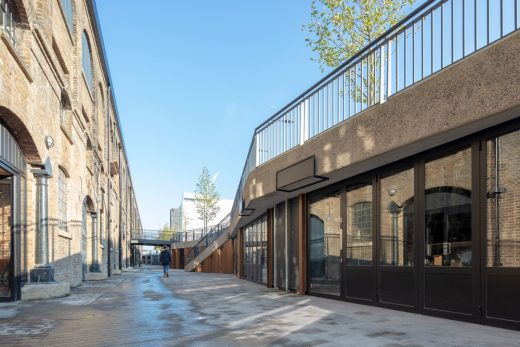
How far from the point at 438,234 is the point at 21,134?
8.59 m

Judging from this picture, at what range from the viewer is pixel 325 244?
39.0 ft

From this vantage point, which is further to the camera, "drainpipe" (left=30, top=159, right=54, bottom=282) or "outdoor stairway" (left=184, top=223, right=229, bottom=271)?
"outdoor stairway" (left=184, top=223, right=229, bottom=271)

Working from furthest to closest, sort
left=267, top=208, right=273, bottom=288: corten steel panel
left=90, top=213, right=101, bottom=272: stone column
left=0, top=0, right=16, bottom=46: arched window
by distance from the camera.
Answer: left=90, top=213, right=101, bottom=272: stone column, left=267, top=208, right=273, bottom=288: corten steel panel, left=0, top=0, right=16, bottom=46: arched window

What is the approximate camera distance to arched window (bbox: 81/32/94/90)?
64.6 feet

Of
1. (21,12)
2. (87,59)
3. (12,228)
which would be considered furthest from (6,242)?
(87,59)

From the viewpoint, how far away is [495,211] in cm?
692

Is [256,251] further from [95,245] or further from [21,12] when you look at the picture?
[21,12]

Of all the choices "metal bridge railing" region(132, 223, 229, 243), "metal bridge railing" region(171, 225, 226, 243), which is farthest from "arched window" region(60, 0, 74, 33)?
"metal bridge railing" region(132, 223, 229, 243)

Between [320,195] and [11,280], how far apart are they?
747cm

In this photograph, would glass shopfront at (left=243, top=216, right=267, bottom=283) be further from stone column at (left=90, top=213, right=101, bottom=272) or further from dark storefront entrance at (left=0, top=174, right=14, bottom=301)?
dark storefront entrance at (left=0, top=174, right=14, bottom=301)

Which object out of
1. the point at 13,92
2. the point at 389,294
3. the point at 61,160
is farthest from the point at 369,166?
the point at 61,160

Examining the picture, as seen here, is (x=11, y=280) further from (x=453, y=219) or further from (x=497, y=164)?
(x=497, y=164)

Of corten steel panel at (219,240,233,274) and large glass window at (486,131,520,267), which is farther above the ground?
large glass window at (486,131,520,267)

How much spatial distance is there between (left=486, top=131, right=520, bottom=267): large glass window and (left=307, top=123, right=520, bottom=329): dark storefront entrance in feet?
0.05
